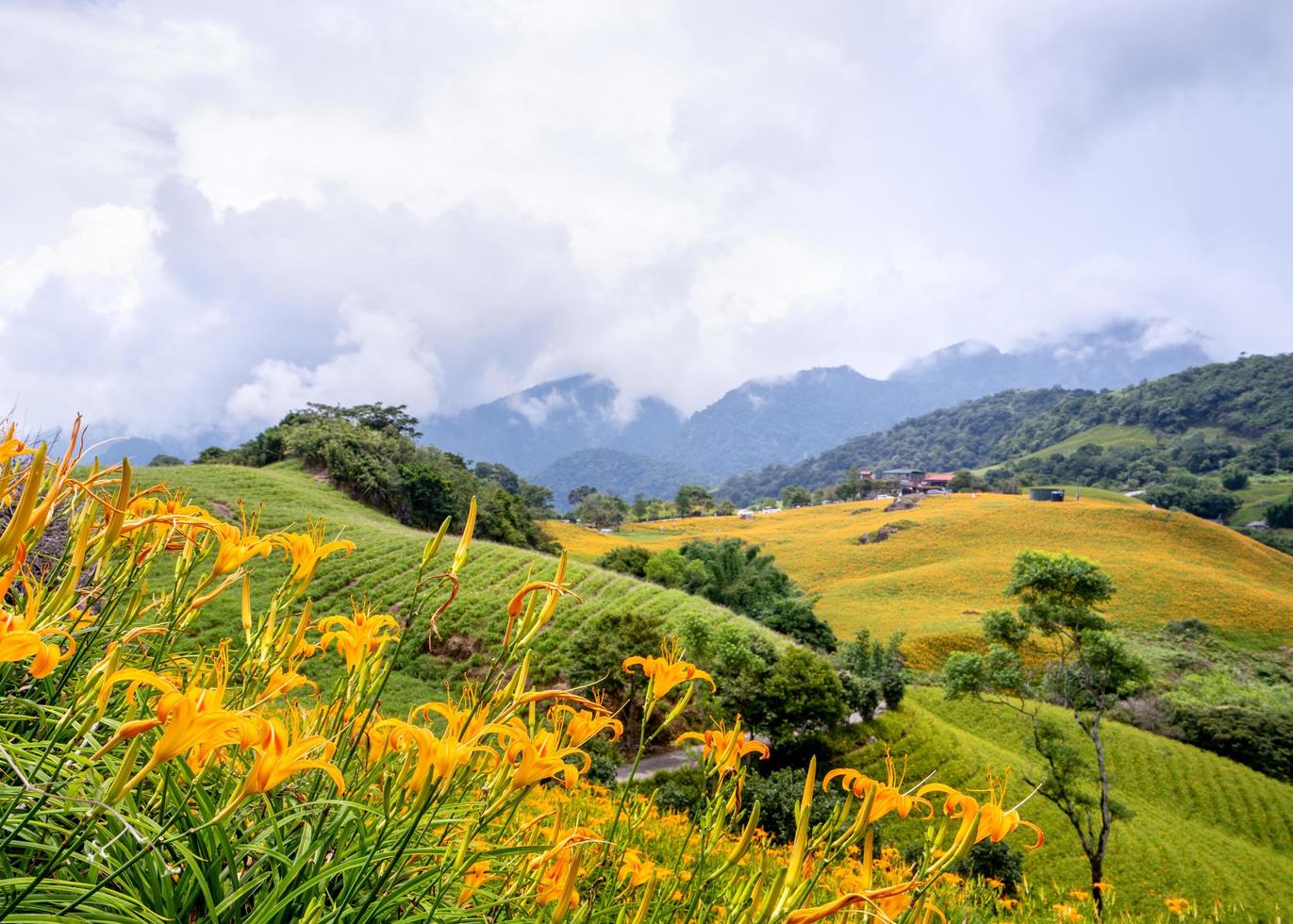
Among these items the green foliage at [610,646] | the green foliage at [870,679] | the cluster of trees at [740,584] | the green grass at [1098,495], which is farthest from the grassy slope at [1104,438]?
the green foliage at [610,646]

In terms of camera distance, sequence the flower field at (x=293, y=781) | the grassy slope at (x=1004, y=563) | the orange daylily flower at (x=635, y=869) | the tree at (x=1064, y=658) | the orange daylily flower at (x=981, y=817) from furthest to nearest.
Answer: the grassy slope at (x=1004, y=563) → the tree at (x=1064, y=658) → the orange daylily flower at (x=635, y=869) → the orange daylily flower at (x=981, y=817) → the flower field at (x=293, y=781)

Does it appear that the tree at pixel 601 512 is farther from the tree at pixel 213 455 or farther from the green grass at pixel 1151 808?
the green grass at pixel 1151 808

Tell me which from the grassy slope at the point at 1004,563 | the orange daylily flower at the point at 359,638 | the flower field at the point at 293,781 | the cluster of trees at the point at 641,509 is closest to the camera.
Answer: the flower field at the point at 293,781

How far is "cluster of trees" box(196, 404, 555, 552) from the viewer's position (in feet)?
101

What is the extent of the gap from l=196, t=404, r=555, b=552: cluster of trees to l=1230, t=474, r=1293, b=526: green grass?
212 feet

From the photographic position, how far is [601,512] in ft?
247

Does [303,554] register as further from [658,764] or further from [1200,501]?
[1200,501]

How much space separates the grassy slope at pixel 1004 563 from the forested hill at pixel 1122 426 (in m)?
31.0

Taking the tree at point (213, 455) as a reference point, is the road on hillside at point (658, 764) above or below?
below

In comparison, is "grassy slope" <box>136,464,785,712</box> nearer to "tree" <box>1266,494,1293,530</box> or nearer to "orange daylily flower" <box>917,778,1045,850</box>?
"orange daylily flower" <box>917,778,1045,850</box>

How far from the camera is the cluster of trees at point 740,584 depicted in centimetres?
2492

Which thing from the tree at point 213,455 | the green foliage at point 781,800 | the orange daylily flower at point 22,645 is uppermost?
the tree at point 213,455

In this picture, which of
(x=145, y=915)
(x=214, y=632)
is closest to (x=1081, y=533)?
(x=214, y=632)

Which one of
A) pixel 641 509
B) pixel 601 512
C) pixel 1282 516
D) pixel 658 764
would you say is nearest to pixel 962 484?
pixel 1282 516
